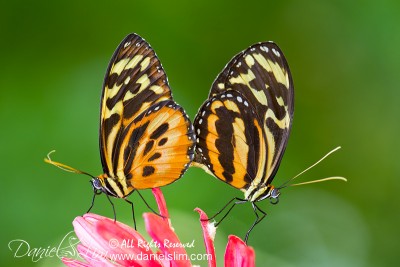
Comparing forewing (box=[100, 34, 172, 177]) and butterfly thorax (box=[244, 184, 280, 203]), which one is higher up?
forewing (box=[100, 34, 172, 177])

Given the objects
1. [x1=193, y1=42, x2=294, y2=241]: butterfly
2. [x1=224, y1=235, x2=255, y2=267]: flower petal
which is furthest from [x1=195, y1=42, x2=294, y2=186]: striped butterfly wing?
[x1=224, y1=235, x2=255, y2=267]: flower petal

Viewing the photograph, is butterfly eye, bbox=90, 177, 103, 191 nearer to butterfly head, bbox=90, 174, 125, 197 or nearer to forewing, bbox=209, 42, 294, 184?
butterfly head, bbox=90, 174, 125, 197

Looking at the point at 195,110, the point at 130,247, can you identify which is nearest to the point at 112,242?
the point at 130,247

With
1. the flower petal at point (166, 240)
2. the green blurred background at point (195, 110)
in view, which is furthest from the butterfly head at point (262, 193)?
the green blurred background at point (195, 110)

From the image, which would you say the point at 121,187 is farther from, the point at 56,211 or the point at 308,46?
the point at 308,46

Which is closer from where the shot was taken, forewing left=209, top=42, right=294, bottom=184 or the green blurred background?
forewing left=209, top=42, right=294, bottom=184

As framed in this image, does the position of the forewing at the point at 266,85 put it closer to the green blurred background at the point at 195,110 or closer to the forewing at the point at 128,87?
the forewing at the point at 128,87

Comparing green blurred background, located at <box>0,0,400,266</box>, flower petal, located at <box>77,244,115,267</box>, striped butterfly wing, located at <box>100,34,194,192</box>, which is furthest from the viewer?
green blurred background, located at <box>0,0,400,266</box>

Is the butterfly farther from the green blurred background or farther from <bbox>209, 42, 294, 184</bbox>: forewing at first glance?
the green blurred background

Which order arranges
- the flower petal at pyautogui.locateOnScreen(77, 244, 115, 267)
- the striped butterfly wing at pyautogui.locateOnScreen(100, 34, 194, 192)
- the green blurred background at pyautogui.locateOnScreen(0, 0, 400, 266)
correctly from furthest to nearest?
the green blurred background at pyautogui.locateOnScreen(0, 0, 400, 266) → the striped butterfly wing at pyautogui.locateOnScreen(100, 34, 194, 192) → the flower petal at pyautogui.locateOnScreen(77, 244, 115, 267)
